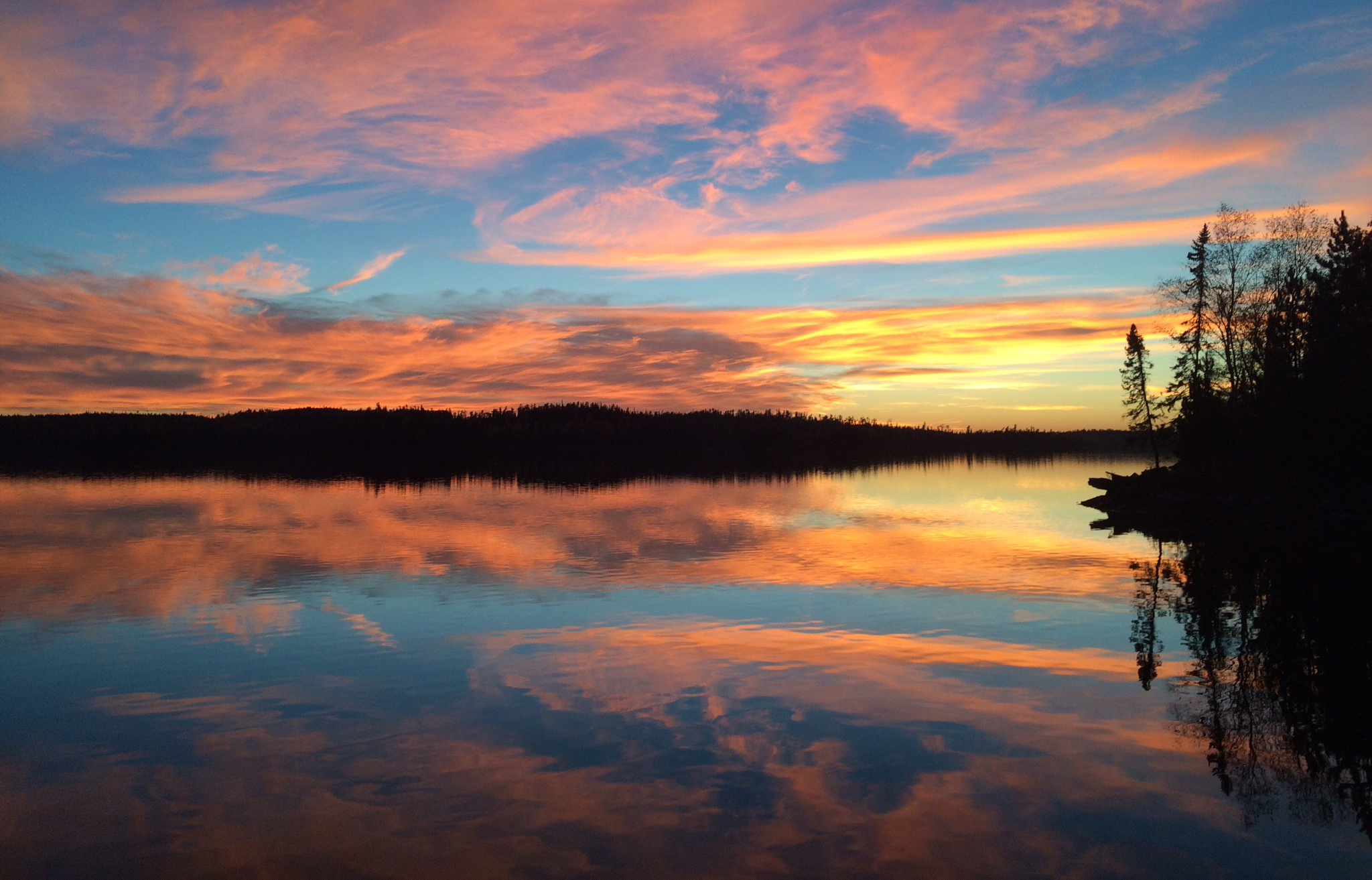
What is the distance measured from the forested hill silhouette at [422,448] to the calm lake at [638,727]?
56.0 metres

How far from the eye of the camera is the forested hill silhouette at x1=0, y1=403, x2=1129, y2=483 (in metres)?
94.8

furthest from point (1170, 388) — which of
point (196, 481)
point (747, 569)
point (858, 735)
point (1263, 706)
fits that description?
point (196, 481)

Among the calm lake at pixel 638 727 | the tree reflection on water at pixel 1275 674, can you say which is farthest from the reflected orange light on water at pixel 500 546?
the tree reflection on water at pixel 1275 674

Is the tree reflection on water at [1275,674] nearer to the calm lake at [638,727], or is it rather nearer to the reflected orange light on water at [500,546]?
the calm lake at [638,727]

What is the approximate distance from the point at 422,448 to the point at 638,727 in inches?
6370

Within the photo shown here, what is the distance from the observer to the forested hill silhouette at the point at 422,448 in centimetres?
9481

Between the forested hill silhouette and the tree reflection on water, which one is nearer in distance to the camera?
the tree reflection on water

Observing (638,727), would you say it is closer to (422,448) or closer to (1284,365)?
(1284,365)

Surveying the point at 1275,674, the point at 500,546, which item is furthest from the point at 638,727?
the point at 500,546

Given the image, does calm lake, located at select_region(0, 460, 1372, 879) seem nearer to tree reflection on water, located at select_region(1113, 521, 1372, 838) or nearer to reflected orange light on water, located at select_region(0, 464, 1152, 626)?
tree reflection on water, located at select_region(1113, 521, 1372, 838)

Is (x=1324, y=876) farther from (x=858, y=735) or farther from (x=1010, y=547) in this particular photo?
(x=1010, y=547)

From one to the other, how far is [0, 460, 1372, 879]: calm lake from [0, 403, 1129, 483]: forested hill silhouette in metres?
56.0

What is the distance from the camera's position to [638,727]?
420 inches

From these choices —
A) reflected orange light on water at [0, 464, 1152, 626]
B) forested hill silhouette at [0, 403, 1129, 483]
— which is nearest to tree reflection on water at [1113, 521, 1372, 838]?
reflected orange light on water at [0, 464, 1152, 626]
